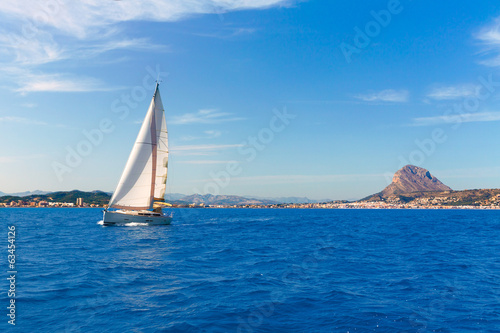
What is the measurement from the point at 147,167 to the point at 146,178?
2281 millimetres

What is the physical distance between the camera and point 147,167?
6488 centimetres

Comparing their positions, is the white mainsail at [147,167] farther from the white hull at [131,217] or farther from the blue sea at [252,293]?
the blue sea at [252,293]

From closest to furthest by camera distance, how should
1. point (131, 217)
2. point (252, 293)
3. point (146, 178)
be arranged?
point (252, 293) → point (131, 217) → point (146, 178)

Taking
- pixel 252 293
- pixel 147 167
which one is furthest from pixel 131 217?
pixel 252 293

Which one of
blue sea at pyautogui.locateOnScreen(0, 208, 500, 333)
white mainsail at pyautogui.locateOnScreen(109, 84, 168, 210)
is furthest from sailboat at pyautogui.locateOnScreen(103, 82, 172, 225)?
blue sea at pyautogui.locateOnScreen(0, 208, 500, 333)

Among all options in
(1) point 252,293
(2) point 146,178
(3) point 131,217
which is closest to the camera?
(1) point 252,293

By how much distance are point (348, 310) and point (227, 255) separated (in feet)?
59.6

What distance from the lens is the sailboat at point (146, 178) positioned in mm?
62594

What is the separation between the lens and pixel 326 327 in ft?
45.0

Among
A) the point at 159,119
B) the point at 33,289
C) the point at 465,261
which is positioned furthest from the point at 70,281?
the point at 159,119

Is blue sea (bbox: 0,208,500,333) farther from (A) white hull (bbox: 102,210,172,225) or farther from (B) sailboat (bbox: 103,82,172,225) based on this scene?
(B) sailboat (bbox: 103,82,172,225)

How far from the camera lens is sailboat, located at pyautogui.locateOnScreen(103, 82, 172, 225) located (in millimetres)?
62594

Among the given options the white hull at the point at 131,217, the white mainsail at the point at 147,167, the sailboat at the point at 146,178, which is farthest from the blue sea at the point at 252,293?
the white mainsail at the point at 147,167

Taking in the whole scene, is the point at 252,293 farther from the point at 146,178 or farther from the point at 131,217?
the point at 146,178
